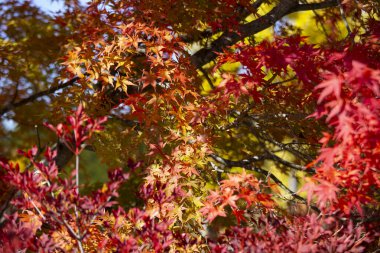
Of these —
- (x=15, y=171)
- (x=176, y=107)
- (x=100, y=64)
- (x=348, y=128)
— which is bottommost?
(x=348, y=128)

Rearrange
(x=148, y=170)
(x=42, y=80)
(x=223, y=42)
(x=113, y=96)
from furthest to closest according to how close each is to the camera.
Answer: (x=42, y=80) < (x=113, y=96) < (x=223, y=42) < (x=148, y=170)

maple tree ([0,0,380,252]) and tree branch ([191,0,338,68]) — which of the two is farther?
tree branch ([191,0,338,68])

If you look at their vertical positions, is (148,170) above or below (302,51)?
below

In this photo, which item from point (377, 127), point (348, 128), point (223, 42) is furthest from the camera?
point (223, 42)

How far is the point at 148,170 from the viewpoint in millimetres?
2863

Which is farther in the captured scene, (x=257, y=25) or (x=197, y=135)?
(x=257, y=25)

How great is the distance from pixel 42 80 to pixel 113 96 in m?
1.77

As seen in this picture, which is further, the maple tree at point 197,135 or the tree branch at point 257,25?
the tree branch at point 257,25

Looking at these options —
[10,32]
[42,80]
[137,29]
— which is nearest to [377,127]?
[137,29]

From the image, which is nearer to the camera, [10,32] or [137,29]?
[137,29]

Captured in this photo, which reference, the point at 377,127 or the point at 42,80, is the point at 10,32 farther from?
the point at 377,127

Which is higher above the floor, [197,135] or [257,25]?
[257,25]

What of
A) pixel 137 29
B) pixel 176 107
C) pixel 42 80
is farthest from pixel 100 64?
pixel 42 80

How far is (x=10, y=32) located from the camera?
4.81m
